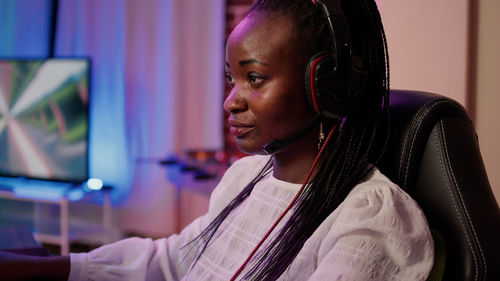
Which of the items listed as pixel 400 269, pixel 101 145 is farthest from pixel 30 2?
pixel 400 269

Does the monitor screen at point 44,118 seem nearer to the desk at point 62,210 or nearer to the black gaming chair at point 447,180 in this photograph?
the desk at point 62,210

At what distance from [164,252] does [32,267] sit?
311 millimetres

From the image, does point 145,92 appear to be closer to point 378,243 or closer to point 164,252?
point 164,252

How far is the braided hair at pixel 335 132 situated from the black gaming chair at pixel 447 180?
0.19 ft

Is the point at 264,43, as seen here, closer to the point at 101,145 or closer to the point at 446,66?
the point at 446,66

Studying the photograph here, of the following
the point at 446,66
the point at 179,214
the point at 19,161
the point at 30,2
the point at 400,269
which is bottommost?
the point at 179,214

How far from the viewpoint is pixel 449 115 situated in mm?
917

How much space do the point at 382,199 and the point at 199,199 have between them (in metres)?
2.58

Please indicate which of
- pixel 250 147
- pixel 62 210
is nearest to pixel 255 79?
pixel 250 147

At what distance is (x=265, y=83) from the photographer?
915 millimetres

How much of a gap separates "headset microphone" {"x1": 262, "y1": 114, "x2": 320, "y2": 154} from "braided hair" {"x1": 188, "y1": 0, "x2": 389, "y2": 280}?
1.4 inches

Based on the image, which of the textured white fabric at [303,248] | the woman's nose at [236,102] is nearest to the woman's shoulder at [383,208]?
the textured white fabric at [303,248]

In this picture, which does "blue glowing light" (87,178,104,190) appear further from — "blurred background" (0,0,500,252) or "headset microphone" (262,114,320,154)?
"headset microphone" (262,114,320,154)

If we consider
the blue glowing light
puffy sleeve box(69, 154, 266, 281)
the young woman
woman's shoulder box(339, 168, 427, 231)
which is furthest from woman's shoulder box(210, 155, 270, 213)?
the blue glowing light
